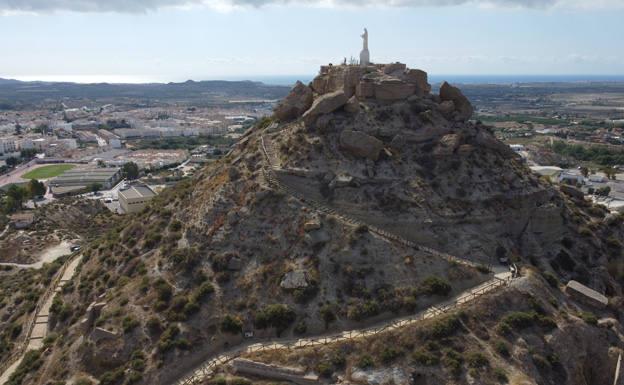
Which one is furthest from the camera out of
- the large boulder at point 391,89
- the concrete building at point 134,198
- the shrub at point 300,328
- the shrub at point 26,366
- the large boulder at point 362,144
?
the concrete building at point 134,198

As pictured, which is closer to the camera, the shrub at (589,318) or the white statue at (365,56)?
the shrub at (589,318)

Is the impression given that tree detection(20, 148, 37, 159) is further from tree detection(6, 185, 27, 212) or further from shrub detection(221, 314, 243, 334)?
shrub detection(221, 314, 243, 334)

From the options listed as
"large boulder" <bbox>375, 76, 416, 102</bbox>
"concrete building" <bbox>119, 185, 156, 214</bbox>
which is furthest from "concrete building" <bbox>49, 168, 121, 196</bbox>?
"large boulder" <bbox>375, 76, 416, 102</bbox>

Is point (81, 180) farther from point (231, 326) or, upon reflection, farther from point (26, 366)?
point (231, 326)

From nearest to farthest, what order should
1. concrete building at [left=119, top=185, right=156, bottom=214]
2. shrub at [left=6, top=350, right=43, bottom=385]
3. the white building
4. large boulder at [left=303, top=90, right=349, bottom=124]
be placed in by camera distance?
shrub at [left=6, top=350, right=43, bottom=385], large boulder at [left=303, top=90, right=349, bottom=124], concrete building at [left=119, top=185, right=156, bottom=214], the white building

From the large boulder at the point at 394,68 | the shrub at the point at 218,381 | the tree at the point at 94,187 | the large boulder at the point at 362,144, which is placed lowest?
the tree at the point at 94,187

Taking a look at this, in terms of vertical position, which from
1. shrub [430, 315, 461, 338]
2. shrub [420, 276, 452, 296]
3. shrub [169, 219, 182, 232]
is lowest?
shrub [430, 315, 461, 338]

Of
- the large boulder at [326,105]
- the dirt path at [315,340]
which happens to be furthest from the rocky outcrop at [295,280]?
the large boulder at [326,105]

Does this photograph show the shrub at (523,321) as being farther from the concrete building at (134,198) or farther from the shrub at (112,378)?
the concrete building at (134,198)
